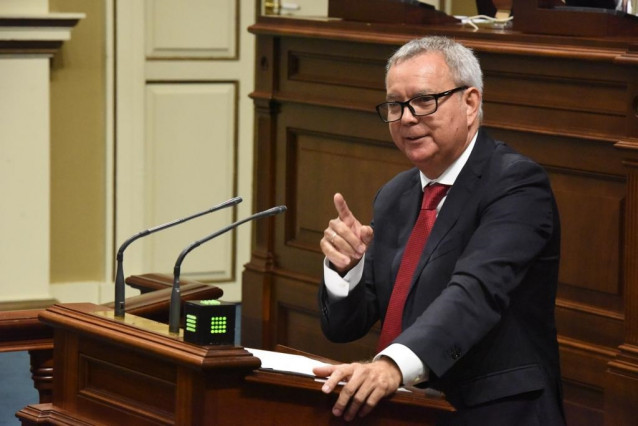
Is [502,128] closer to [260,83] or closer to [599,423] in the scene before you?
[599,423]

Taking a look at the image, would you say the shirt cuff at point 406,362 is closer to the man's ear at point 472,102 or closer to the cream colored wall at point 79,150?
the man's ear at point 472,102

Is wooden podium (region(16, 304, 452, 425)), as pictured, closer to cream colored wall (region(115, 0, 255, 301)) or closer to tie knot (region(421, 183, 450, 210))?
tie knot (region(421, 183, 450, 210))

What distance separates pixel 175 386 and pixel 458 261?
645 millimetres

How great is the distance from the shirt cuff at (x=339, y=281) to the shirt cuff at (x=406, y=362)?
360mm

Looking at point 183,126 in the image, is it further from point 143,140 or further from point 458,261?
point 458,261

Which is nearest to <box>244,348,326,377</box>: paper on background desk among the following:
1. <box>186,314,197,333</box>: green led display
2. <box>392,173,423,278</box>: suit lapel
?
<box>186,314,197,333</box>: green led display

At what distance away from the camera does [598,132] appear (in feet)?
11.6

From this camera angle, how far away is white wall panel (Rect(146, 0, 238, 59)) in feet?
19.6

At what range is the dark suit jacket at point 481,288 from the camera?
2.25 m

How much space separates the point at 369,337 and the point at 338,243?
1.90 meters

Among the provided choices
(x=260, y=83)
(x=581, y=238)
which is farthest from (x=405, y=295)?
(x=260, y=83)

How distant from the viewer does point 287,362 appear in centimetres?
218

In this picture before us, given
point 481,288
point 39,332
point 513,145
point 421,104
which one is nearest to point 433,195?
point 421,104

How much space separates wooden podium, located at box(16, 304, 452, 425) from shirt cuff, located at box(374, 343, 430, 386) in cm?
7
